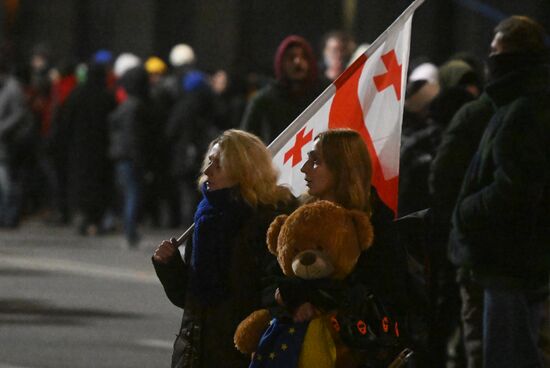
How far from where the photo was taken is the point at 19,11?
33.1 metres

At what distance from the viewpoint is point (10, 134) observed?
69.5ft

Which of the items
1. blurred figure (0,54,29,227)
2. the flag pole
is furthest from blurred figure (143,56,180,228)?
the flag pole

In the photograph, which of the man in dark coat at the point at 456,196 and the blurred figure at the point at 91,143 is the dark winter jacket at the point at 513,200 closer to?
the man in dark coat at the point at 456,196

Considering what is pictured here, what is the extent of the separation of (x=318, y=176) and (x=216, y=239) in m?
0.77

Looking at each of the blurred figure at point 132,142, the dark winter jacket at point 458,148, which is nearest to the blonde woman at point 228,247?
the dark winter jacket at point 458,148

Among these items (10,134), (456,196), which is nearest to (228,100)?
(10,134)

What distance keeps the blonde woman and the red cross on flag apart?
0.18 meters

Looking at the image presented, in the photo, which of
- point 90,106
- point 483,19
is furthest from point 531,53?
point 483,19

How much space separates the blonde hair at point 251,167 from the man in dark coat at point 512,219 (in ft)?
3.89

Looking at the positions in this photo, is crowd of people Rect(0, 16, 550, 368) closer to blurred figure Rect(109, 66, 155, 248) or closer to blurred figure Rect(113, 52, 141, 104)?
blurred figure Rect(109, 66, 155, 248)

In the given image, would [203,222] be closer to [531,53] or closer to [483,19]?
[531,53]

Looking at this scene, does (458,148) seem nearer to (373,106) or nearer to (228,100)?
(373,106)

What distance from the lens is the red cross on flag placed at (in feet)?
24.4

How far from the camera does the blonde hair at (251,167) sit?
7578 millimetres
